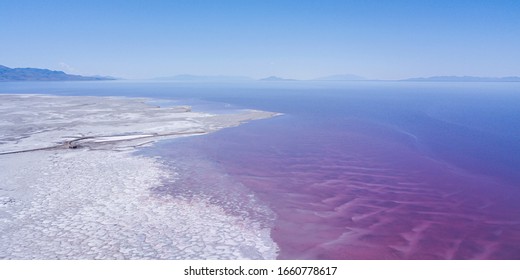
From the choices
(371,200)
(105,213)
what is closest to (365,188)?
(371,200)

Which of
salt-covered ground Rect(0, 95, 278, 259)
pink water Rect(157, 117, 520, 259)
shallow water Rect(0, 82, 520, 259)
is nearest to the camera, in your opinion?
salt-covered ground Rect(0, 95, 278, 259)

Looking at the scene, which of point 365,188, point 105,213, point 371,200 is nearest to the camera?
point 105,213

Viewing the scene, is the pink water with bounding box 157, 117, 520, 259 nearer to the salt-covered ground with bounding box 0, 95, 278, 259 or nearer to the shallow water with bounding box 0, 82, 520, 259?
the shallow water with bounding box 0, 82, 520, 259

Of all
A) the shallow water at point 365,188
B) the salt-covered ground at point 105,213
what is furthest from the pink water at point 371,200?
the salt-covered ground at point 105,213

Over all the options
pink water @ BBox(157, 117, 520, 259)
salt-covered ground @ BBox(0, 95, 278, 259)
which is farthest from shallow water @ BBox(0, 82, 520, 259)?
salt-covered ground @ BBox(0, 95, 278, 259)

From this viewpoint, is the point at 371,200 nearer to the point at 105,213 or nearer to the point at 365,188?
the point at 365,188

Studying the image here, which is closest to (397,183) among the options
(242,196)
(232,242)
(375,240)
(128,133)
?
(375,240)

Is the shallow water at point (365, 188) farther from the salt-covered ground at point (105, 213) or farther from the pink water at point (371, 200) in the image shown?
the salt-covered ground at point (105, 213)

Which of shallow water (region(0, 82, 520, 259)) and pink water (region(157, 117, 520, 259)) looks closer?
pink water (region(157, 117, 520, 259))

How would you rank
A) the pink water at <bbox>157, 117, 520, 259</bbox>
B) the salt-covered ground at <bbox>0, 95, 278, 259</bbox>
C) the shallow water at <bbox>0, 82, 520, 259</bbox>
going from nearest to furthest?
the salt-covered ground at <bbox>0, 95, 278, 259</bbox>, the pink water at <bbox>157, 117, 520, 259</bbox>, the shallow water at <bbox>0, 82, 520, 259</bbox>
